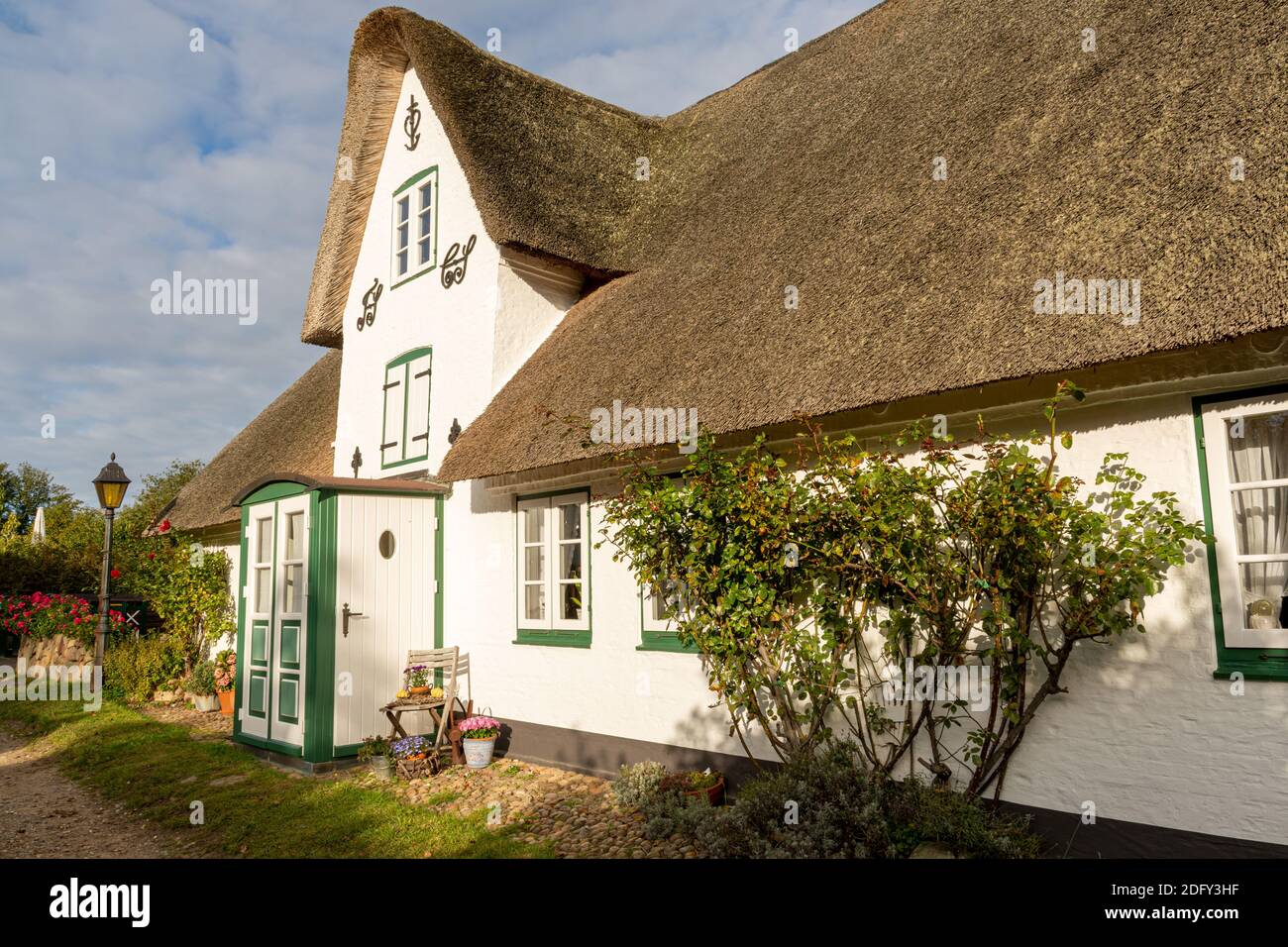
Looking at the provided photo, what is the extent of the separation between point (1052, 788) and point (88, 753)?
9.66m

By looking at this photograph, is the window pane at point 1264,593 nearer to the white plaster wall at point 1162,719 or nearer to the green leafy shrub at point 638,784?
the white plaster wall at point 1162,719

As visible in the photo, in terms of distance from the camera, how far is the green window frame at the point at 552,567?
816 centimetres

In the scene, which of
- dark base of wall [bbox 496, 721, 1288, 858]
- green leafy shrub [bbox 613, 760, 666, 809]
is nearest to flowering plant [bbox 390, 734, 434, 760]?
dark base of wall [bbox 496, 721, 1288, 858]

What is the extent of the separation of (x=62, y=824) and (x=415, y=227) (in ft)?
24.8

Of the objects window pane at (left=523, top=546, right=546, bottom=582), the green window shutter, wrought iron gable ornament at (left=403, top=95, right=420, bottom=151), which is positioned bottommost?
window pane at (left=523, top=546, right=546, bottom=582)

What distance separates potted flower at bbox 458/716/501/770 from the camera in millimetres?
8320

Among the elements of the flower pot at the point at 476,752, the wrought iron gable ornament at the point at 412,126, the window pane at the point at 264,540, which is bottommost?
the flower pot at the point at 476,752

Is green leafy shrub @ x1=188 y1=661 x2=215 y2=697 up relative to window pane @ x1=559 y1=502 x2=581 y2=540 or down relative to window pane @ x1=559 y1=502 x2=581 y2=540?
down

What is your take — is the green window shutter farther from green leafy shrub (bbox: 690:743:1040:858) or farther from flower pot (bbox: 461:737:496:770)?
green leafy shrub (bbox: 690:743:1040:858)

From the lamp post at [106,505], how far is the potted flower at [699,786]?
10134 mm

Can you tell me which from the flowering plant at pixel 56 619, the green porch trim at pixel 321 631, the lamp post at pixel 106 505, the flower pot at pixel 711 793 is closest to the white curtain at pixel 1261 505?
the flower pot at pixel 711 793

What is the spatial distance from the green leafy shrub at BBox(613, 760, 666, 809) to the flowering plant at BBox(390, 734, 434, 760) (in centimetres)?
217

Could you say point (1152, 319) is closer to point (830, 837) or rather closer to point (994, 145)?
point (994, 145)
